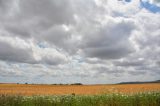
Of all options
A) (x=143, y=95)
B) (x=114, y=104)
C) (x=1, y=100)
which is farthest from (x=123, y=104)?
(x=1, y=100)

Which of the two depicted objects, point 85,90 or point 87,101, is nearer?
point 87,101

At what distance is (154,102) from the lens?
79.8 feet

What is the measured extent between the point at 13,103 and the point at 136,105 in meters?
9.01

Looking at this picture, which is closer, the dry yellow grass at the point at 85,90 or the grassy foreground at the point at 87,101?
the grassy foreground at the point at 87,101

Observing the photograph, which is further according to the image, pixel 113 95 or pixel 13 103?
pixel 113 95

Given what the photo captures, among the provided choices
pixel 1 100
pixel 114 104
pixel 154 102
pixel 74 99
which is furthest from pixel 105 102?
pixel 1 100

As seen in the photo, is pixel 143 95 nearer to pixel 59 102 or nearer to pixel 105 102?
pixel 105 102

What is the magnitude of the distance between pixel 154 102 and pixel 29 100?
30.8 ft

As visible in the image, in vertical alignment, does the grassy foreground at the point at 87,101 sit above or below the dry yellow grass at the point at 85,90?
below

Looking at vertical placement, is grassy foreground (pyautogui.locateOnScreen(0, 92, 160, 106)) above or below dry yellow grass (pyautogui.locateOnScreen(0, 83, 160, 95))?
below

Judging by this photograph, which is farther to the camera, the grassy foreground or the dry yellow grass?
the dry yellow grass

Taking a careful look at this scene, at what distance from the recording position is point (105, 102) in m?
23.7

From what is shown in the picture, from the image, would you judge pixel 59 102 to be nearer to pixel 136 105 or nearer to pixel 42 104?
pixel 42 104

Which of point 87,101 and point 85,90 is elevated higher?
point 85,90
